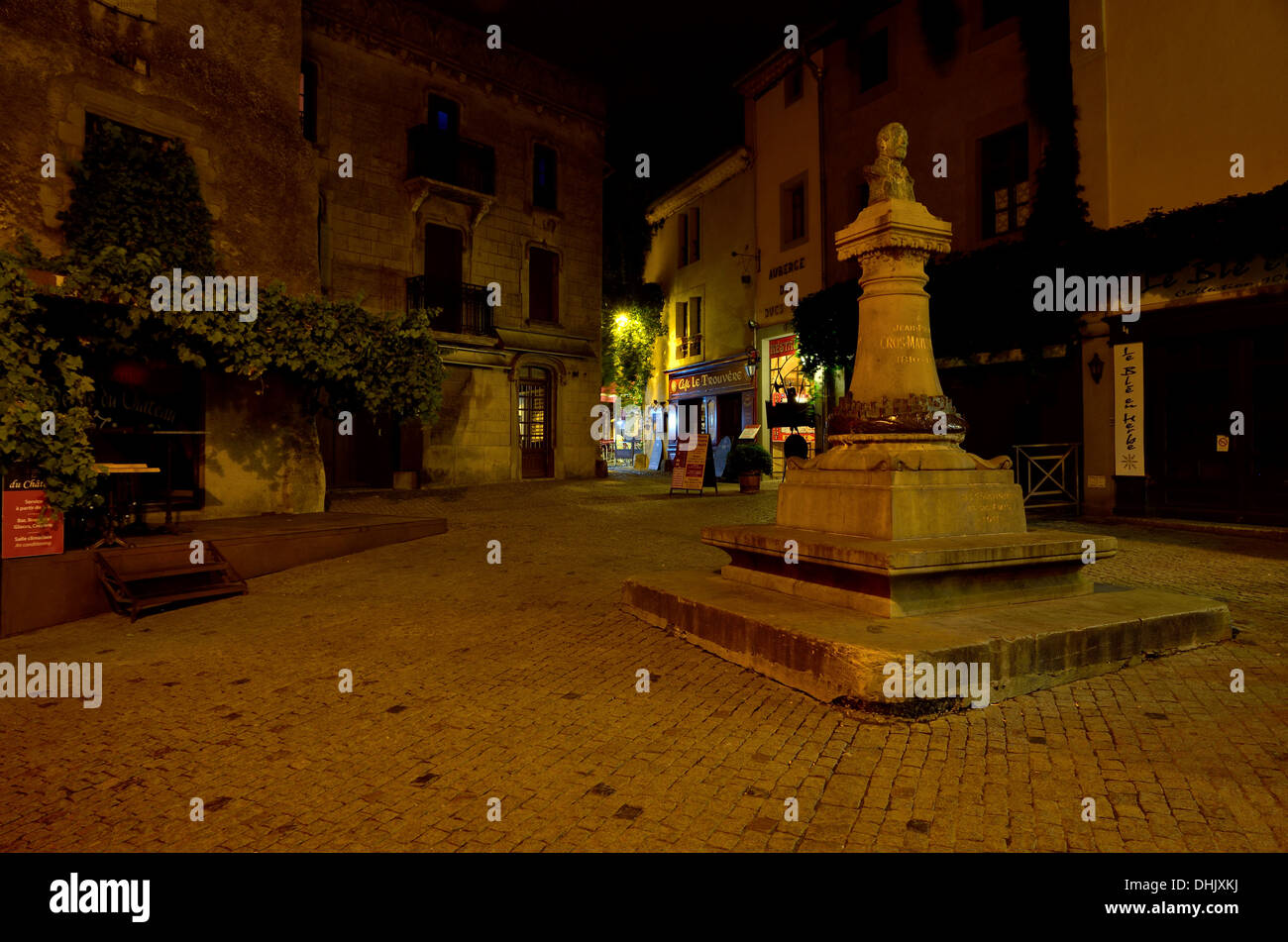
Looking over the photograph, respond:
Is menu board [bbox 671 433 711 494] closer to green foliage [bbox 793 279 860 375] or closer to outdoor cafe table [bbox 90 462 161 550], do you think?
green foliage [bbox 793 279 860 375]

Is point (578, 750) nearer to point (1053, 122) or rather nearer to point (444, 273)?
point (1053, 122)

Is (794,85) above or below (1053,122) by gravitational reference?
above

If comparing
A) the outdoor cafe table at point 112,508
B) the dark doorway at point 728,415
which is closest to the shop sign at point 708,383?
the dark doorway at point 728,415

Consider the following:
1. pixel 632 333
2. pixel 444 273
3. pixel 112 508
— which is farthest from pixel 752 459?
pixel 112 508

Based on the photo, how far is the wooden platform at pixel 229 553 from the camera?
6.50 metres

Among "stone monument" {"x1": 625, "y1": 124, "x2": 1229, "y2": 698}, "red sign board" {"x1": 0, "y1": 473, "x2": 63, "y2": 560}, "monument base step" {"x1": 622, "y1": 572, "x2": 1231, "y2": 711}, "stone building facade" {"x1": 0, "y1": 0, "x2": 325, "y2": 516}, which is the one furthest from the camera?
"stone building facade" {"x1": 0, "y1": 0, "x2": 325, "y2": 516}

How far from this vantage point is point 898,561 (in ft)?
15.3

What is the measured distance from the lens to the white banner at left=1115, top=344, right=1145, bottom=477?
1298 centimetres

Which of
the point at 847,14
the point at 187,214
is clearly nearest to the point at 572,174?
the point at 847,14

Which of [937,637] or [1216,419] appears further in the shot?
[1216,419]

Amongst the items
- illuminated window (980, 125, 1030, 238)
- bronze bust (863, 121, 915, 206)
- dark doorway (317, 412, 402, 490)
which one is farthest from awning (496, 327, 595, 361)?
bronze bust (863, 121, 915, 206)

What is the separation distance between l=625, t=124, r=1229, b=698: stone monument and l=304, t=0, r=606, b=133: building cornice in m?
18.1

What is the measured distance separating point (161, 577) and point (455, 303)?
15.0 meters

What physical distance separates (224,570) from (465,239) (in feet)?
52.7
